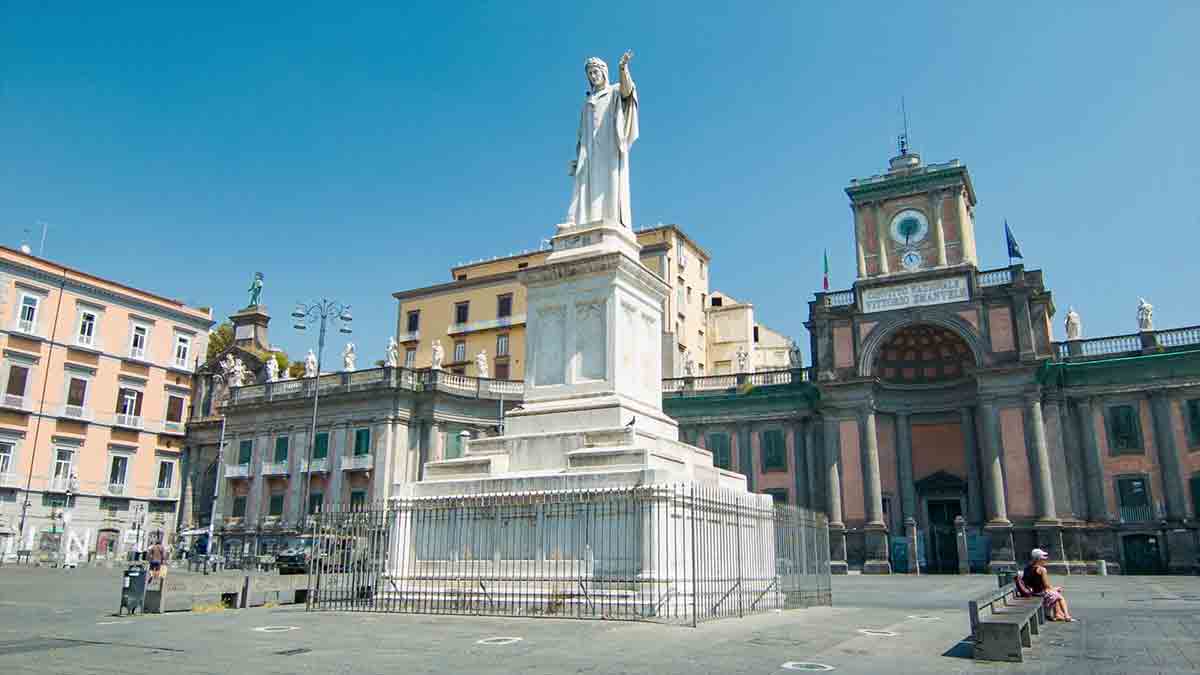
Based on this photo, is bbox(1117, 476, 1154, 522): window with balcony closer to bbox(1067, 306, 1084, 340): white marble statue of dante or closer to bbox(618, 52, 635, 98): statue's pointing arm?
bbox(1067, 306, 1084, 340): white marble statue of dante

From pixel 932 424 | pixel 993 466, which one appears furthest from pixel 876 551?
pixel 932 424

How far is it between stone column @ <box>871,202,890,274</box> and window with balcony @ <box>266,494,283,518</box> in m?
33.4

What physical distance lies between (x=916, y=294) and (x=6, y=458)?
1722 inches

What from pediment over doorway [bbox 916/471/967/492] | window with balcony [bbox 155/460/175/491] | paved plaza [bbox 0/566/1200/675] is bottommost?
paved plaza [bbox 0/566/1200/675]

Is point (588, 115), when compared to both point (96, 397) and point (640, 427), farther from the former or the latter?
point (96, 397)

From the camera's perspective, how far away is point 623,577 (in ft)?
40.7

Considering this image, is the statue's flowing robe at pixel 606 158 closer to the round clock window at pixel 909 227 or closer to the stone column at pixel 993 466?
the stone column at pixel 993 466

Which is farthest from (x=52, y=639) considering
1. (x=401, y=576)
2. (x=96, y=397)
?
(x=96, y=397)

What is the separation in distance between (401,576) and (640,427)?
15.2ft

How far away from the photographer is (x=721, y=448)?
45.3m

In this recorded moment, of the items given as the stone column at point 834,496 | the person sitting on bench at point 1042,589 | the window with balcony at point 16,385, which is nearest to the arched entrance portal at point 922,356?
the stone column at point 834,496

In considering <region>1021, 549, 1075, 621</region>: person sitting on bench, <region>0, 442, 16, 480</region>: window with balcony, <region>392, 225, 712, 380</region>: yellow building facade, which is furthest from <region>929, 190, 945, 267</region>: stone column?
<region>0, 442, 16, 480</region>: window with balcony

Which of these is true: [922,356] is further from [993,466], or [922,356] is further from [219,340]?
[219,340]

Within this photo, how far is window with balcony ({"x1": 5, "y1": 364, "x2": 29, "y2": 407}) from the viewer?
137 feet
